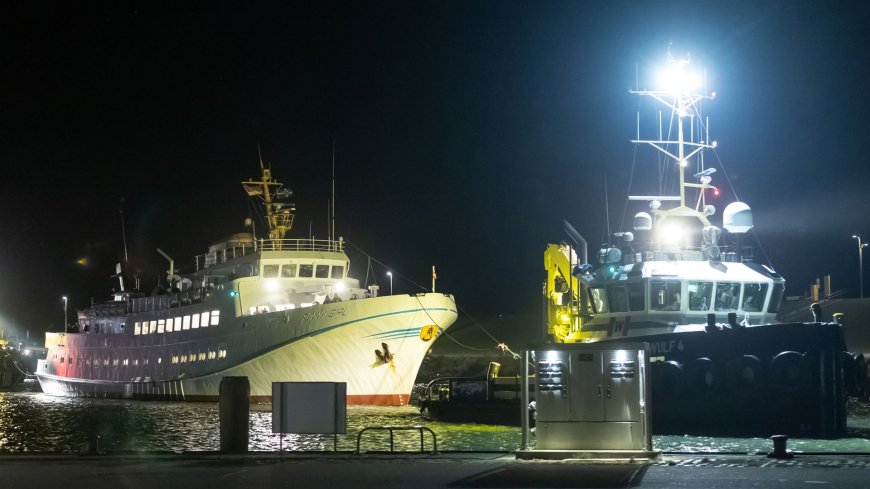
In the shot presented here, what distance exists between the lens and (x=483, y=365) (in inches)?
3519

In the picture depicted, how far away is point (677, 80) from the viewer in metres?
29.8

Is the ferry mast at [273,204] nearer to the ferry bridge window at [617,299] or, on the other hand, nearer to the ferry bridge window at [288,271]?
the ferry bridge window at [288,271]

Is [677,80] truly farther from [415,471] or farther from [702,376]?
[415,471]

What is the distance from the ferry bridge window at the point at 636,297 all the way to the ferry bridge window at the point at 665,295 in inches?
11.6

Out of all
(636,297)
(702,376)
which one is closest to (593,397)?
(702,376)

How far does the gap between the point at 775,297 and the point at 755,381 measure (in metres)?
4.59

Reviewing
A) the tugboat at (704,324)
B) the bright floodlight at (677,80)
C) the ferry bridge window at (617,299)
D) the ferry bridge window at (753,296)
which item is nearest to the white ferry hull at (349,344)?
the tugboat at (704,324)

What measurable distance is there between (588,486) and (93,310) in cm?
5896

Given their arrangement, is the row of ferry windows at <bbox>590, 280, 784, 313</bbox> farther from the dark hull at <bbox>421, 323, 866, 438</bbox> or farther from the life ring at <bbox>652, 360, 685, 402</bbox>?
the life ring at <bbox>652, 360, 685, 402</bbox>

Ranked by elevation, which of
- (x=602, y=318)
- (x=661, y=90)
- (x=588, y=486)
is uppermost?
(x=661, y=90)

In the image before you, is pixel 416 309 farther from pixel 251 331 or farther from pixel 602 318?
pixel 602 318

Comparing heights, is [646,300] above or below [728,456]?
above

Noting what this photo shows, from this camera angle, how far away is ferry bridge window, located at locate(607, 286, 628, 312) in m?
27.9

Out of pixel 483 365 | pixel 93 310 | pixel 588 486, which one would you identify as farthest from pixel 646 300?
pixel 483 365
